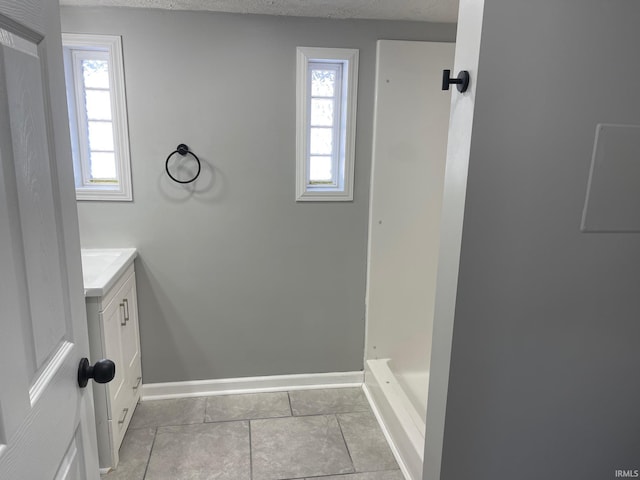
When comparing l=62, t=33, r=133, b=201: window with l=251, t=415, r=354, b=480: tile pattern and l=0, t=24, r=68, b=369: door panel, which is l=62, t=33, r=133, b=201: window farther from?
l=0, t=24, r=68, b=369: door panel

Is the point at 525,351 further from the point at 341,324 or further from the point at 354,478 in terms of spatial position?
the point at 341,324

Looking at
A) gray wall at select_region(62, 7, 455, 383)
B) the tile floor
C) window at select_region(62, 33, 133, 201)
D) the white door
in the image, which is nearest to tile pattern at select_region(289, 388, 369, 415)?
the tile floor

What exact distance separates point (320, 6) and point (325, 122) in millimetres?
617

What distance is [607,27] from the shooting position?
115 centimetres

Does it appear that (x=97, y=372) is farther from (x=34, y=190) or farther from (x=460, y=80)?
(x=460, y=80)

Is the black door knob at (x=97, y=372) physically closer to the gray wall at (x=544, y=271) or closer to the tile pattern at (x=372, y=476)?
the gray wall at (x=544, y=271)

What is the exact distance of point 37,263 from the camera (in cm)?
75

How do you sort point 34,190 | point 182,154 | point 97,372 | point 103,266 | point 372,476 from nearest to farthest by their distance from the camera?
point 34,190, point 97,372, point 372,476, point 103,266, point 182,154

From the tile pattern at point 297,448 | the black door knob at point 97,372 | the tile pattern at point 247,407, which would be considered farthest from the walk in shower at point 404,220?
the black door knob at point 97,372

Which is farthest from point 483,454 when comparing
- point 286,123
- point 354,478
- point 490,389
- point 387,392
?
point 286,123

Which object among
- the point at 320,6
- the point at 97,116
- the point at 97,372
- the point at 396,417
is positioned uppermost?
the point at 320,6

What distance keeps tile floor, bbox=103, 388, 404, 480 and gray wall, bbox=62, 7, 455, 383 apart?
0.71ft

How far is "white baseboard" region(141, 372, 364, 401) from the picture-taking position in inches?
104

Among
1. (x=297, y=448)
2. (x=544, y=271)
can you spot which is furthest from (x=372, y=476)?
(x=544, y=271)
